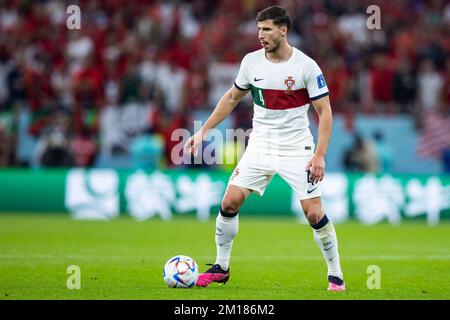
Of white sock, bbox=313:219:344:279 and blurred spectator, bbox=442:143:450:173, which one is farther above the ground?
blurred spectator, bbox=442:143:450:173

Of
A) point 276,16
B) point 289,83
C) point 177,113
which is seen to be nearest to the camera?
point 276,16

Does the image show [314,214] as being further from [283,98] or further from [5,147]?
[5,147]

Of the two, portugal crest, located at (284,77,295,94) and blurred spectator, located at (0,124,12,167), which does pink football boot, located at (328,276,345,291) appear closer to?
portugal crest, located at (284,77,295,94)

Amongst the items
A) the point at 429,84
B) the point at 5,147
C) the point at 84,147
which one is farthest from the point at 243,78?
the point at 429,84

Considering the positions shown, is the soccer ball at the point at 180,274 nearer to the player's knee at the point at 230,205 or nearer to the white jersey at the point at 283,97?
the player's knee at the point at 230,205

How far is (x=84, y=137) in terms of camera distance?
21.0 meters

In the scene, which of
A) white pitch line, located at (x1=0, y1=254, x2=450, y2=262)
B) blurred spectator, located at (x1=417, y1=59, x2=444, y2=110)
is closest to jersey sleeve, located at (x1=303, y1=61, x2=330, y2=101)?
white pitch line, located at (x1=0, y1=254, x2=450, y2=262)

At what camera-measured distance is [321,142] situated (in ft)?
30.5

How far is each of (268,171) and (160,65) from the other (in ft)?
40.6

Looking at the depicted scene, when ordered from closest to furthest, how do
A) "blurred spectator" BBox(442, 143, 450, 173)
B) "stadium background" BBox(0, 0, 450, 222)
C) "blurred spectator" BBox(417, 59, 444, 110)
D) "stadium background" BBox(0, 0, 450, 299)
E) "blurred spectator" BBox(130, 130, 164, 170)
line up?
"stadium background" BBox(0, 0, 450, 299)
"stadium background" BBox(0, 0, 450, 222)
"blurred spectator" BBox(130, 130, 164, 170)
"blurred spectator" BBox(442, 143, 450, 173)
"blurred spectator" BBox(417, 59, 444, 110)

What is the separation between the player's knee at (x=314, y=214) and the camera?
9.42 metres

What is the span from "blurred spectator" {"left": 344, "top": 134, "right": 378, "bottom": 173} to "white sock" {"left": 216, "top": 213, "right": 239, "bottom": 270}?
11666 mm

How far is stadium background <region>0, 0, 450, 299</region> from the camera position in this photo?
2027cm

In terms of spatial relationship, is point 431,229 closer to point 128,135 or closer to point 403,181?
point 403,181
